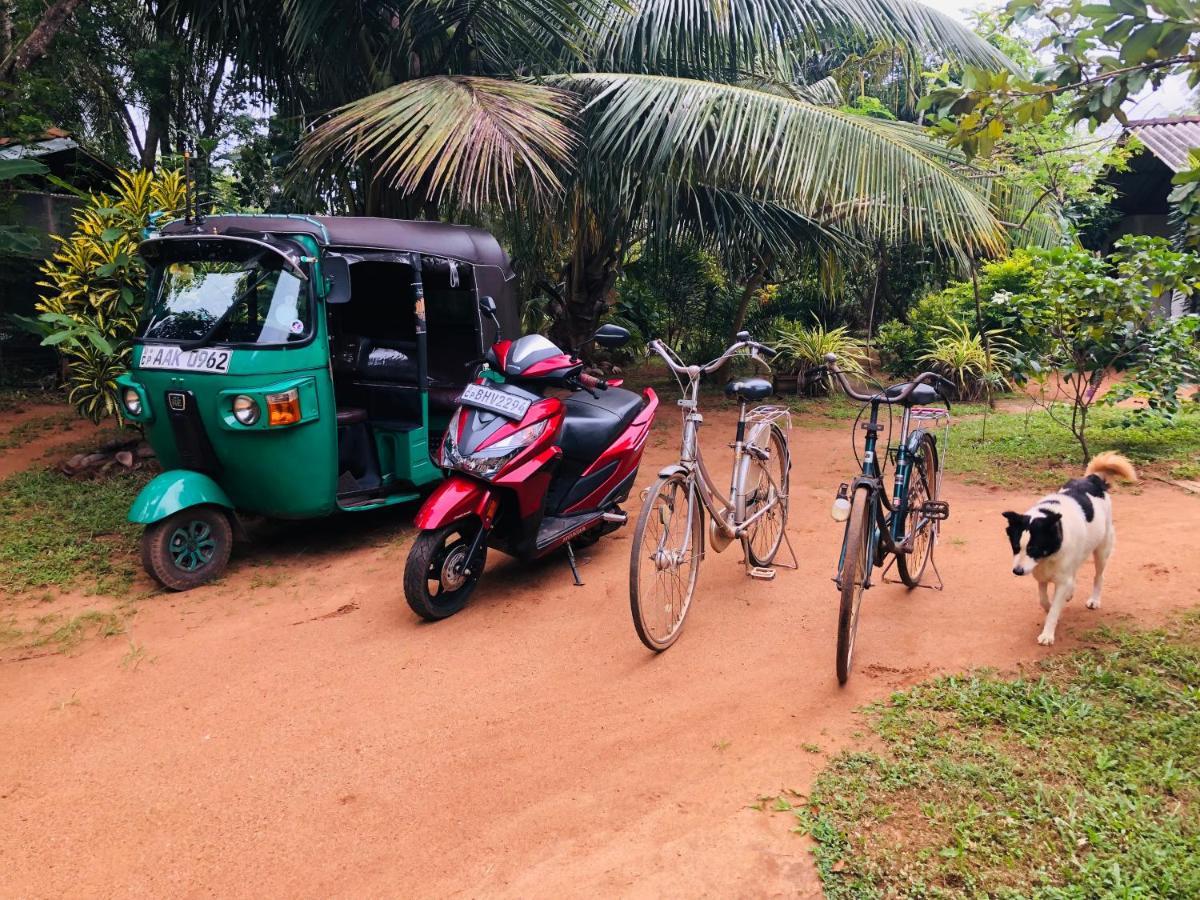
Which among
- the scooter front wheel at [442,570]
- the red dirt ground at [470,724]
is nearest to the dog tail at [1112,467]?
the red dirt ground at [470,724]


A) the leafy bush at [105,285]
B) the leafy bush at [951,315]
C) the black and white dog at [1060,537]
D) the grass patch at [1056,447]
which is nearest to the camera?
the black and white dog at [1060,537]

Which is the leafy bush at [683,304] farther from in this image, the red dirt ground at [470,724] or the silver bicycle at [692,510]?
the silver bicycle at [692,510]

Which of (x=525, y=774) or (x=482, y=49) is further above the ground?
(x=482, y=49)

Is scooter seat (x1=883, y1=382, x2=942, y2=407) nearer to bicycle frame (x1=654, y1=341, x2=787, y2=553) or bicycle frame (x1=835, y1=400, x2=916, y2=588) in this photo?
bicycle frame (x1=835, y1=400, x2=916, y2=588)

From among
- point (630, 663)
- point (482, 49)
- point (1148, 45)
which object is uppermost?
point (482, 49)

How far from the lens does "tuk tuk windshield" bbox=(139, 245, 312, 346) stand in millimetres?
4805

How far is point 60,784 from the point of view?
116 inches

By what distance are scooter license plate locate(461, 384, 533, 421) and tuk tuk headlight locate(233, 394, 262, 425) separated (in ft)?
3.89

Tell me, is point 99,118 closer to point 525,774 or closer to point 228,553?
point 228,553

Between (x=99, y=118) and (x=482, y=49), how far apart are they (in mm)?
8257

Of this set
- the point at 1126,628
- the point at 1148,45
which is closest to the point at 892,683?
the point at 1126,628

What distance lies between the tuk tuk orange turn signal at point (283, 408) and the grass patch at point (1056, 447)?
17.3 ft

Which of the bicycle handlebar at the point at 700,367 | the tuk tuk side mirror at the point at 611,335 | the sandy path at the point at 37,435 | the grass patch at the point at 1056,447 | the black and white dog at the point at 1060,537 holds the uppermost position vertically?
the tuk tuk side mirror at the point at 611,335

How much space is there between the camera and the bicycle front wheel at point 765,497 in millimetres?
4273
